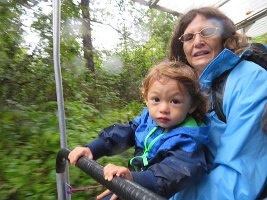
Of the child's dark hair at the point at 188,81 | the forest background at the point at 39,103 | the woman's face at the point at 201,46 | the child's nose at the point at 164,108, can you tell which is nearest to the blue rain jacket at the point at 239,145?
the child's dark hair at the point at 188,81

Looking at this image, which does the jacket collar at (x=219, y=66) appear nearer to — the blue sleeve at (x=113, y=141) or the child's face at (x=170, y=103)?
the child's face at (x=170, y=103)

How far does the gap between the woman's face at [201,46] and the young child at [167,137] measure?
259 mm

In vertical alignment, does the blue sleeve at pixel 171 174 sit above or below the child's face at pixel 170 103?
below

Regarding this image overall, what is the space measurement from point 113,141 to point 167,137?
0.45 meters

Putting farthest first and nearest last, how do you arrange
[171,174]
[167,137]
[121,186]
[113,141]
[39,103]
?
[39,103] < [113,141] < [167,137] < [171,174] < [121,186]

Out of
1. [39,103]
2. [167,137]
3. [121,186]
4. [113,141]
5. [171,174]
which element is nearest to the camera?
[121,186]

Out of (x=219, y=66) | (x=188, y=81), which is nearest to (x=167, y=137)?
(x=188, y=81)

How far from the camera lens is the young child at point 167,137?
3.69 ft

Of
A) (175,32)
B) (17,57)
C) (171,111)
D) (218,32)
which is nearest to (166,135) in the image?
(171,111)

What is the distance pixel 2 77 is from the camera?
12.0ft

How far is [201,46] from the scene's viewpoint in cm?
168

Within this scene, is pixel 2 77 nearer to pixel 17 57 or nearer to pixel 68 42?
pixel 17 57

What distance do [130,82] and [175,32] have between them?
5941mm

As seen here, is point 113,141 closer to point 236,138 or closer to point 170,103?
point 170,103
